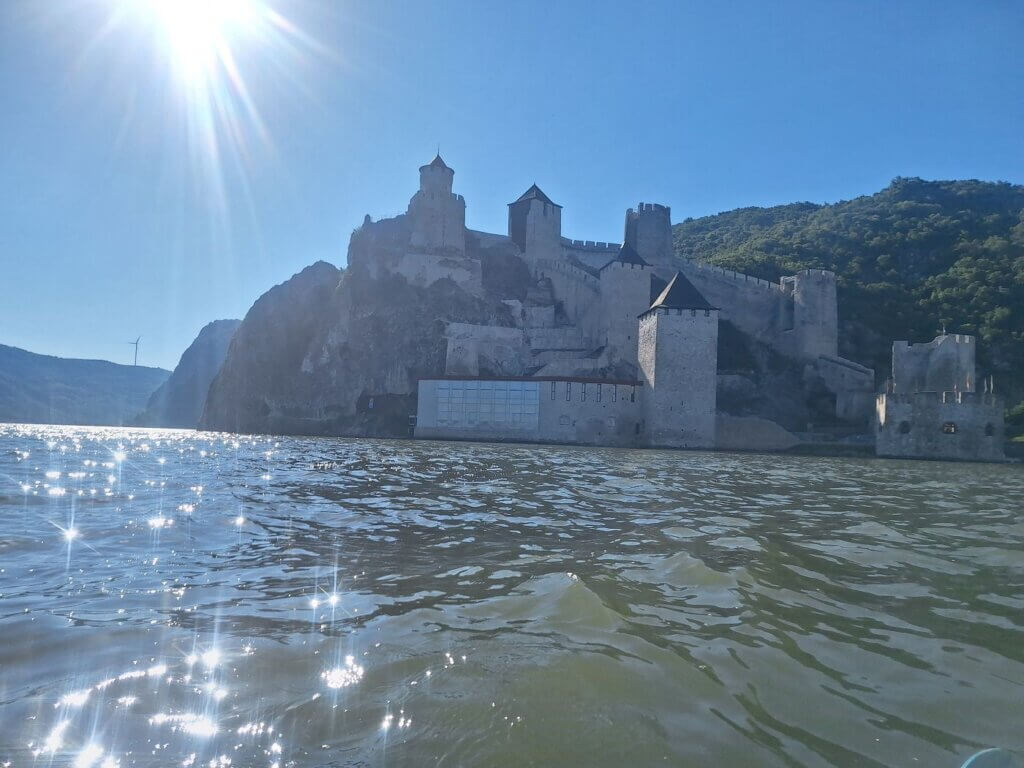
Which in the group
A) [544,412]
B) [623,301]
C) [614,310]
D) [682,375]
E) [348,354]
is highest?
[623,301]

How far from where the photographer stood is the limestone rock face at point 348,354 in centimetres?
5012

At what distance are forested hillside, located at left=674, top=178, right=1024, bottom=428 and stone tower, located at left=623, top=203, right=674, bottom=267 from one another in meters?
8.08

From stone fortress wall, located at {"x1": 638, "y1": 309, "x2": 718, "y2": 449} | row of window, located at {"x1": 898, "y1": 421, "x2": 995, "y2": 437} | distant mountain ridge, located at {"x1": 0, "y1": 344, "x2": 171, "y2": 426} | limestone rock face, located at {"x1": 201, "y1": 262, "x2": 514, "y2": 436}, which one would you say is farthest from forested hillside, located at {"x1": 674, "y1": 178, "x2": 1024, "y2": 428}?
distant mountain ridge, located at {"x1": 0, "y1": 344, "x2": 171, "y2": 426}

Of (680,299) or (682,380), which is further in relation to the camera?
(680,299)

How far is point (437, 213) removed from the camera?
5572 cm

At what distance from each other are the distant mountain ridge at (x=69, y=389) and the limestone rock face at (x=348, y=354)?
193ft

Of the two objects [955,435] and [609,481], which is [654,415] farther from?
[609,481]

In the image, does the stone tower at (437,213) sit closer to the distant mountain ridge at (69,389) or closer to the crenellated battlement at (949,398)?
the crenellated battlement at (949,398)

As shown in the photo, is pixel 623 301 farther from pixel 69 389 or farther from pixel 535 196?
pixel 69 389

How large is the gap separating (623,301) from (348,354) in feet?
71.3

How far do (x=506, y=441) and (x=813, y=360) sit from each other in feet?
73.7

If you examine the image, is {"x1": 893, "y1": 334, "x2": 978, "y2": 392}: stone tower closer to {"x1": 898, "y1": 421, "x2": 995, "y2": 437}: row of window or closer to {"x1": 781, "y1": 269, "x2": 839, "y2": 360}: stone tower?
{"x1": 781, "y1": 269, "x2": 839, "y2": 360}: stone tower

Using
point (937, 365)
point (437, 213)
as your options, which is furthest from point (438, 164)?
point (937, 365)

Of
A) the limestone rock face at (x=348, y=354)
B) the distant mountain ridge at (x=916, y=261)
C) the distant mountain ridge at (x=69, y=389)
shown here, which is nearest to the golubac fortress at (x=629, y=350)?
the limestone rock face at (x=348, y=354)
